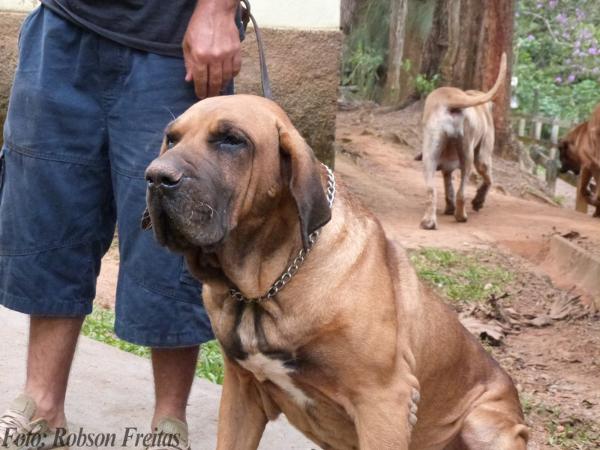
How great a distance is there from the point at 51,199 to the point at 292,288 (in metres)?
1.05

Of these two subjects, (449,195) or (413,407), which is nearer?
(413,407)

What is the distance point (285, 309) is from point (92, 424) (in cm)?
143

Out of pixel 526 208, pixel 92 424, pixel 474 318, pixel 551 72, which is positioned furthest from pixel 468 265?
pixel 551 72

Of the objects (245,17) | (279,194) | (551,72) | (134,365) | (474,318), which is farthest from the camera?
(551,72)

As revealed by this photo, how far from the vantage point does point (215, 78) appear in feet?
11.8

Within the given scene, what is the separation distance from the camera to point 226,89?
3.74 meters

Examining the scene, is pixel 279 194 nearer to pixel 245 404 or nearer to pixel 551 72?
pixel 245 404

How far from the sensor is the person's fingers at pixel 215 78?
3.56 meters

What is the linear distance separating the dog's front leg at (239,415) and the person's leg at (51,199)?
26.5 inches

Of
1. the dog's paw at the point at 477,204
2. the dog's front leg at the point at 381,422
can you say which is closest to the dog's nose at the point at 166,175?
the dog's front leg at the point at 381,422

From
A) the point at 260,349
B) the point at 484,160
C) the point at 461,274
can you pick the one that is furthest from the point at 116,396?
the point at 484,160

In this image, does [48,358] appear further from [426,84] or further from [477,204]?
[426,84]

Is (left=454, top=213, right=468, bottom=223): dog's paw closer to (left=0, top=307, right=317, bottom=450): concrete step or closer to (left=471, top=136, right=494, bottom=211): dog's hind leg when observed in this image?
(left=471, top=136, right=494, bottom=211): dog's hind leg

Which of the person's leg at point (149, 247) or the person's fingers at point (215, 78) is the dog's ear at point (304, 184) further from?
the person's leg at point (149, 247)
